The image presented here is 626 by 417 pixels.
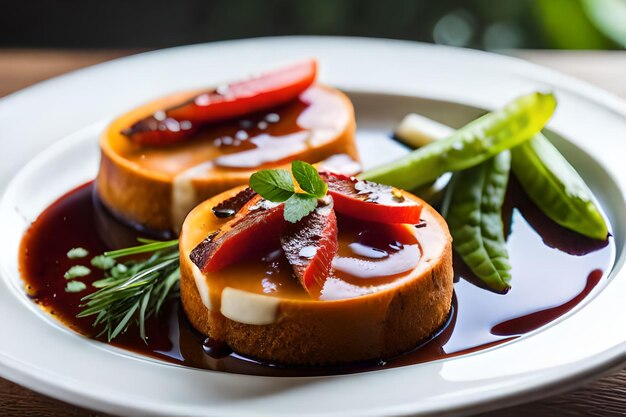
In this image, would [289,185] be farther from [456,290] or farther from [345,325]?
[456,290]

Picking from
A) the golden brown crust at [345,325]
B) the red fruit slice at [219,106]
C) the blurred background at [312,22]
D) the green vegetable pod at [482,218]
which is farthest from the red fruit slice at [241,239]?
the blurred background at [312,22]

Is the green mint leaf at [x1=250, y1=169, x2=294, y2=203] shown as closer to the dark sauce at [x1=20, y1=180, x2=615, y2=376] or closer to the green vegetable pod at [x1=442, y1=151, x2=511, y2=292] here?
the dark sauce at [x1=20, y1=180, x2=615, y2=376]

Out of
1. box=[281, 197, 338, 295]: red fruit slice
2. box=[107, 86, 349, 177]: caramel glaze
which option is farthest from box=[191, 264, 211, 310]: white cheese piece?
box=[107, 86, 349, 177]: caramel glaze

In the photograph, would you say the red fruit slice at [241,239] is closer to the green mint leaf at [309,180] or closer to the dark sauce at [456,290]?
the green mint leaf at [309,180]

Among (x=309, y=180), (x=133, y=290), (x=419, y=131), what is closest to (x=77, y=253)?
(x=133, y=290)

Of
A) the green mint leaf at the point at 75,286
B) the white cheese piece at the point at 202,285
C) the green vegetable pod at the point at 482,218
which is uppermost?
the white cheese piece at the point at 202,285
